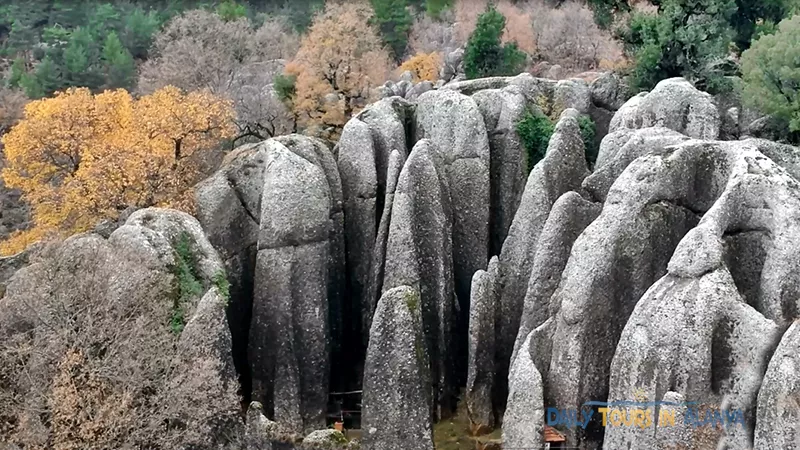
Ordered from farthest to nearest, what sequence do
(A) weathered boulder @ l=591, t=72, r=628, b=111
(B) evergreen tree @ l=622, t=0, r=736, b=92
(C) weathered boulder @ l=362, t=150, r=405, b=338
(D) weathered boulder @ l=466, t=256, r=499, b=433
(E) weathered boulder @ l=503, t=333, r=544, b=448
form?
(A) weathered boulder @ l=591, t=72, r=628, b=111 → (B) evergreen tree @ l=622, t=0, r=736, b=92 → (C) weathered boulder @ l=362, t=150, r=405, b=338 → (D) weathered boulder @ l=466, t=256, r=499, b=433 → (E) weathered boulder @ l=503, t=333, r=544, b=448

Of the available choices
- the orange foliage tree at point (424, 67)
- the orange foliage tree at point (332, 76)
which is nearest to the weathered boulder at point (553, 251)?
the orange foliage tree at point (332, 76)

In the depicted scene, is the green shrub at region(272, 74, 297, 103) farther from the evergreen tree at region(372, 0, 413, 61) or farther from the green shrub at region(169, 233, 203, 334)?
the green shrub at region(169, 233, 203, 334)

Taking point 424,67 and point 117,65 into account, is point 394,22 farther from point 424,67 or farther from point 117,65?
point 117,65

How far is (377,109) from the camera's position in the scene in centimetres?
2395

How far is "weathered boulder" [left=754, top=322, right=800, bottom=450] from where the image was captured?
477 inches

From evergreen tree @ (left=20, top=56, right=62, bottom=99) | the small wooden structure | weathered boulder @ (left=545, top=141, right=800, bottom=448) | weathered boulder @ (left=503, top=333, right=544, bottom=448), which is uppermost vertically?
evergreen tree @ (left=20, top=56, right=62, bottom=99)

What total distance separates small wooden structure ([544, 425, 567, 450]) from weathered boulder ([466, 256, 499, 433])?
Answer: 374 centimetres

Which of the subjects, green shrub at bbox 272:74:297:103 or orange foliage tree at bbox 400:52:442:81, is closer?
green shrub at bbox 272:74:297:103

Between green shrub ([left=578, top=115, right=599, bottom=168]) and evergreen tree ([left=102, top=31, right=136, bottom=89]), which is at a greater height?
evergreen tree ([left=102, top=31, right=136, bottom=89])

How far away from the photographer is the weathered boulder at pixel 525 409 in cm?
1527

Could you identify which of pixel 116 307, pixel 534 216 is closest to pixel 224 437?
pixel 116 307

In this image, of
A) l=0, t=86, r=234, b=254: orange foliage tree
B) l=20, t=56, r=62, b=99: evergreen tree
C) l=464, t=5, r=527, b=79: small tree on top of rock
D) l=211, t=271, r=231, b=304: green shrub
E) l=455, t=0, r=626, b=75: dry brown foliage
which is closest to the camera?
l=211, t=271, r=231, b=304: green shrub

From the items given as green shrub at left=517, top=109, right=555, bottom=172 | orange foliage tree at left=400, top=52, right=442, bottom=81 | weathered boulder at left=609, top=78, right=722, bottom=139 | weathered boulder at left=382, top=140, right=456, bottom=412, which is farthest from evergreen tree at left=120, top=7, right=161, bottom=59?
weathered boulder at left=609, top=78, right=722, bottom=139

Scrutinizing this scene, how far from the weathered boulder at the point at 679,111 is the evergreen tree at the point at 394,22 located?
32232 millimetres
